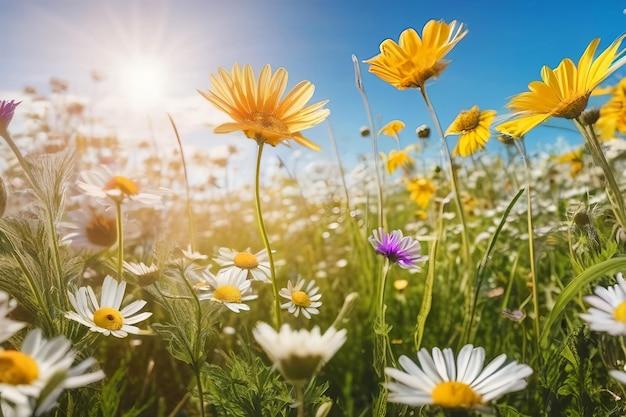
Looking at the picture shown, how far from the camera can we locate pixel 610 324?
0.35m

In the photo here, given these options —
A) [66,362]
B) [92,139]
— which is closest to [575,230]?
[66,362]

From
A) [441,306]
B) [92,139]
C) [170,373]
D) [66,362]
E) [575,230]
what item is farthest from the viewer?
[92,139]

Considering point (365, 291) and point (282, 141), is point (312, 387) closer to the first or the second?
point (282, 141)

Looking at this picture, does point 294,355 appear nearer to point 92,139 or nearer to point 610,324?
point 610,324

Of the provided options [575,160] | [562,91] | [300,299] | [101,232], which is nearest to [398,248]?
[300,299]

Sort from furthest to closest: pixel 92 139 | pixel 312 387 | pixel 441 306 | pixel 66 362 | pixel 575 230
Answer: pixel 92 139 → pixel 441 306 → pixel 575 230 → pixel 312 387 → pixel 66 362

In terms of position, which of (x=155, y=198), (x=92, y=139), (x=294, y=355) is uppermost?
(x=92, y=139)

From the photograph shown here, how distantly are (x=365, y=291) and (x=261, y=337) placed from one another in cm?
75

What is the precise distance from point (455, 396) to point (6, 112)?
41 cm

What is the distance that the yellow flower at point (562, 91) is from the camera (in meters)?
0.49

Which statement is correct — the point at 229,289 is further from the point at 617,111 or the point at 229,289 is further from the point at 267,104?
the point at 617,111

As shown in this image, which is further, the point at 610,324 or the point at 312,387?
the point at 312,387

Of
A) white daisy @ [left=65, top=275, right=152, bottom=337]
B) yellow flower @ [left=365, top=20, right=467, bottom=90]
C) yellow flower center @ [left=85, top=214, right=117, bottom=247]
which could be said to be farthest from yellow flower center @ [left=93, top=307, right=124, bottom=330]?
yellow flower @ [left=365, top=20, right=467, bottom=90]

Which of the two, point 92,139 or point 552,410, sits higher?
point 92,139
